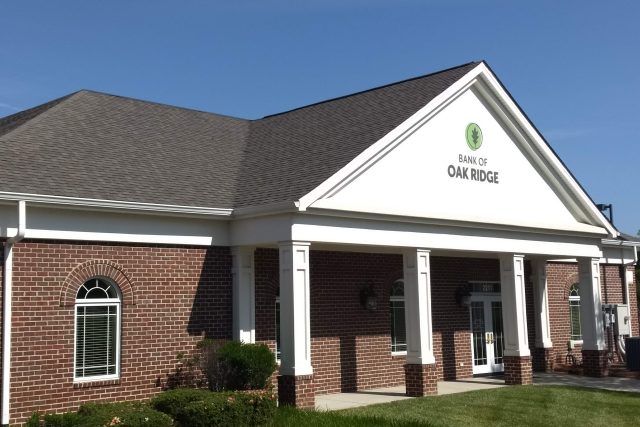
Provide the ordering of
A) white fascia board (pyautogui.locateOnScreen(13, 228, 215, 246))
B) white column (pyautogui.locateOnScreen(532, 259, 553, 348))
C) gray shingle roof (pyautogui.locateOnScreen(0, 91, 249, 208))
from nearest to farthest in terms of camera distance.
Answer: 1. white fascia board (pyautogui.locateOnScreen(13, 228, 215, 246))
2. gray shingle roof (pyautogui.locateOnScreen(0, 91, 249, 208))
3. white column (pyautogui.locateOnScreen(532, 259, 553, 348))

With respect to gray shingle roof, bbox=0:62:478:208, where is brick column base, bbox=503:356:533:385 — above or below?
below

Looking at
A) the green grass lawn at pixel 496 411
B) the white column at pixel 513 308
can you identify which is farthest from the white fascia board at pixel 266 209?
the white column at pixel 513 308

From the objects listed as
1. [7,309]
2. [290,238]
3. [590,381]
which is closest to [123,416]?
[7,309]

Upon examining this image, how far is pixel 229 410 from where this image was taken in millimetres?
12695

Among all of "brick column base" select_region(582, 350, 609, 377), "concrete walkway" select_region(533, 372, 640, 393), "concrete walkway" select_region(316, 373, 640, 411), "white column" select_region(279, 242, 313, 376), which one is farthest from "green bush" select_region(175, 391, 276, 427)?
"brick column base" select_region(582, 350, 609, 377)

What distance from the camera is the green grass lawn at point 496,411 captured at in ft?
43.2

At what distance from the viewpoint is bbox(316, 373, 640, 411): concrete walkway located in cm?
1636

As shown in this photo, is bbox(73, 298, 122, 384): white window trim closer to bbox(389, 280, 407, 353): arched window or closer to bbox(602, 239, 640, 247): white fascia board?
bbox(389, 280, 407, 353): arched window

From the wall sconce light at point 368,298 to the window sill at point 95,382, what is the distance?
22.0 feet

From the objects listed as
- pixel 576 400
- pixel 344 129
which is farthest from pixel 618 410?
pixel 344 129

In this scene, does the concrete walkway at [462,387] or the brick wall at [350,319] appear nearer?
the concrete walkway at [462,387]

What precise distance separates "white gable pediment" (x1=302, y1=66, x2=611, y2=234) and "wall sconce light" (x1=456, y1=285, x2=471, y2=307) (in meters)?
2.77

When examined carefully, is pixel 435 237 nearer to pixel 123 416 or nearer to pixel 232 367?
pixel 232 367

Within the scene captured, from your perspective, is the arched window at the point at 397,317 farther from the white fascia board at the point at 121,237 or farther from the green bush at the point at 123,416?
the green bush at the point at 123,416
